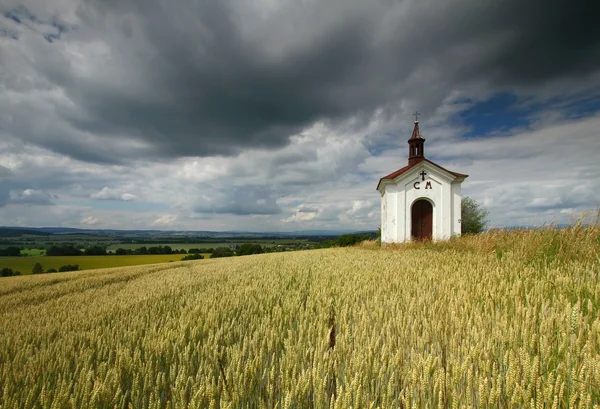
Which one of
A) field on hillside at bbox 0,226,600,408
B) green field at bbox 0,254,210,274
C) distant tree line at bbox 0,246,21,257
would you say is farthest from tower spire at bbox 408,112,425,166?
distant tree line at bbox 0,246,21,257

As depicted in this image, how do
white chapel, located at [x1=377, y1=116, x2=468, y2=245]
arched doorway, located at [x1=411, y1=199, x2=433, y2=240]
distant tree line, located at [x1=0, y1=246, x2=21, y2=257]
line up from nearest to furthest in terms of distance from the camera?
1. white chapel, located at [x1=377, y1=116, x2=468, y2=245]
2. arched doorway, located at [x1=411, y1=199, x2=433, y2=240]
3. distant tree line, located at [x1=0, y1=246, x2=21, y2=257]

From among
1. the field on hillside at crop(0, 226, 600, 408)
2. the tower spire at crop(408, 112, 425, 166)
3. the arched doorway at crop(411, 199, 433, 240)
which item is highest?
the tower spire at crop(408, 112, 425, 166)

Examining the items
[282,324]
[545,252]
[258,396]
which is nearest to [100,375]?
[258,396]

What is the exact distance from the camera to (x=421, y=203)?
22.5m

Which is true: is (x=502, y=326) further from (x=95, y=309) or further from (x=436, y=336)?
(x=95, y=309)

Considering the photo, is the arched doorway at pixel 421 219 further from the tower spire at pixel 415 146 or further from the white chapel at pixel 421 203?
the tower spire at pixel 415 146

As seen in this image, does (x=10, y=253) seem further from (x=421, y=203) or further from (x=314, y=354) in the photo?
(x=314, y=354)

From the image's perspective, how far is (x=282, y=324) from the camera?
3039 millimetres

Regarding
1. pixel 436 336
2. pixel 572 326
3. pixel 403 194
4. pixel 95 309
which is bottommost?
pixel 95 309

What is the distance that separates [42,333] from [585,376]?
15.6 ft

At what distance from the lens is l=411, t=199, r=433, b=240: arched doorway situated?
21.9 m

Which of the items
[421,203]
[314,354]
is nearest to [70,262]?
[421,203]

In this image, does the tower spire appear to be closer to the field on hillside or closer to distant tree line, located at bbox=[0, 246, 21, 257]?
the field on hillside

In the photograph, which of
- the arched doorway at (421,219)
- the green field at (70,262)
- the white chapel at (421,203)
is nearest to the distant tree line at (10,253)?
the green field at (70,262)
